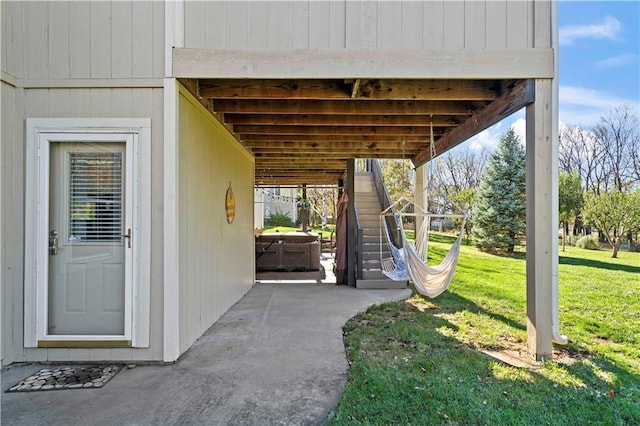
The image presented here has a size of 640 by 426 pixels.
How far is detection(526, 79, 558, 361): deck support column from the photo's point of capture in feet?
10.7

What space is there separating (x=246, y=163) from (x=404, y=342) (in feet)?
13.9

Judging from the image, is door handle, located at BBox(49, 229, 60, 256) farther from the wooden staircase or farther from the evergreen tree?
the evergreen tree

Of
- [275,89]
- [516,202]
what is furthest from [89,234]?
[516,202]

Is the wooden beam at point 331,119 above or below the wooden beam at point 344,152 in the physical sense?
above

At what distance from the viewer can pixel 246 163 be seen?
21.6 ft

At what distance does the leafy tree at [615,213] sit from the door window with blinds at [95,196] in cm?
1520

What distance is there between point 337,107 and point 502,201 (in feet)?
37.0

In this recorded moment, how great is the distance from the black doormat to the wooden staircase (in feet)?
15.2

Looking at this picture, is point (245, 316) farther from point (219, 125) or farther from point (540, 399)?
point (540, 399)

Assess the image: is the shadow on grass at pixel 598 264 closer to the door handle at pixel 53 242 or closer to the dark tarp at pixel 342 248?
the dark tarp at pixel 342 248

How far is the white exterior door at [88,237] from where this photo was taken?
3.15 meters

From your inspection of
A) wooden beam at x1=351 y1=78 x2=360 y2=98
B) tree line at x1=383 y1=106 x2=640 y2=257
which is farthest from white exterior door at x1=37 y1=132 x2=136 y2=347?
tree line at x1=383 y1=106 x2=640 y2=257

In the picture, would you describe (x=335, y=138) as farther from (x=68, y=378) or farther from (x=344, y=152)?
(x=68, y=378)

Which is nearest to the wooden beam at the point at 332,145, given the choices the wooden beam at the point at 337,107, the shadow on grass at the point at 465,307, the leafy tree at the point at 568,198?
the wooden beam at the point at 337,107
